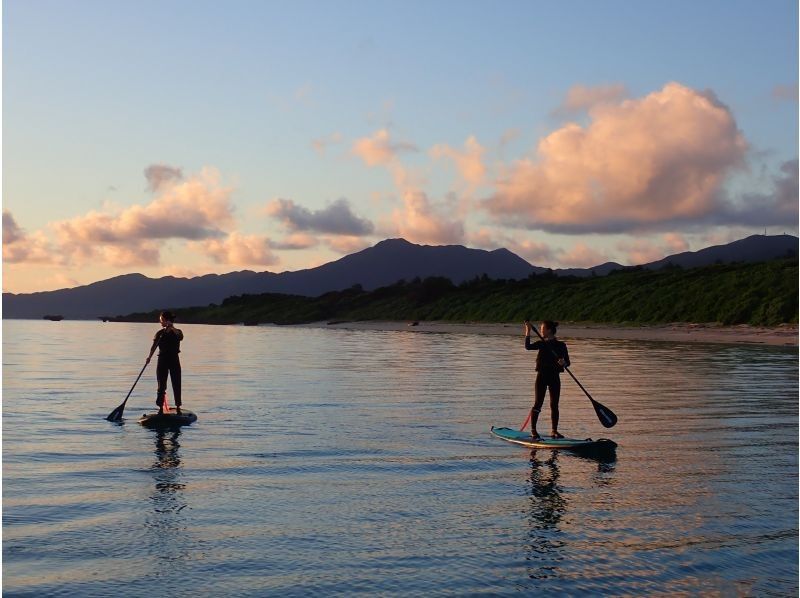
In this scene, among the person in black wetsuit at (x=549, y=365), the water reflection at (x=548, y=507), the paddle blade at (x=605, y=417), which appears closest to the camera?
the water reflection at (x=548, y=507)

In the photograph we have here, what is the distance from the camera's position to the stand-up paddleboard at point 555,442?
1609 cm

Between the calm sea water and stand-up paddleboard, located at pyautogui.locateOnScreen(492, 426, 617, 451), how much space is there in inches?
12.5

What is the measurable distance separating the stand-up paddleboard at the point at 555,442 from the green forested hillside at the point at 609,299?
59811 mm

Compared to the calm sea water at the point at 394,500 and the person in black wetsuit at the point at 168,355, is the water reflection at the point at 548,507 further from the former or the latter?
the person in black wetsuit at the point at 168,355

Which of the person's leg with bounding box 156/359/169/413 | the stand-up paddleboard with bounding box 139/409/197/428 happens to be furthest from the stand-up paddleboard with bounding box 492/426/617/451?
the person's leg with bounding box 156/359/169/413

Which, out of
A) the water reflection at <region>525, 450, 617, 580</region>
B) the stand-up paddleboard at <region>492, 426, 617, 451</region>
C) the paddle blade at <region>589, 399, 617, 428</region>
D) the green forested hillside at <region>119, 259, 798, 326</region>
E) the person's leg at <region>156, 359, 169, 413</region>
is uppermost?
the green forested hillside at <region>119, 259, 798, 326</region>

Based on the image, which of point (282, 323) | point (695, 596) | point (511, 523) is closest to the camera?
point (695, 596)

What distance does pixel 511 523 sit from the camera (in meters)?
11.0

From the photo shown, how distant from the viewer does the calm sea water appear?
Result: 29.4ft

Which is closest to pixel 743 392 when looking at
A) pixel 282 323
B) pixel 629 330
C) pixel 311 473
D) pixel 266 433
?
pixel 266 433

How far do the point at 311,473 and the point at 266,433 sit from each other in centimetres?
494

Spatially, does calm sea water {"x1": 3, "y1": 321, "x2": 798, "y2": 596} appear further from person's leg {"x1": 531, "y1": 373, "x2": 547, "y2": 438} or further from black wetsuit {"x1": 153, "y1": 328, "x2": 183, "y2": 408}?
black wetsuit {"x1": 153, "y1": 328, "x2": 183, "y2": 408}

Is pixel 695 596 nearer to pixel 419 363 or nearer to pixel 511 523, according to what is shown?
pixel 511 523

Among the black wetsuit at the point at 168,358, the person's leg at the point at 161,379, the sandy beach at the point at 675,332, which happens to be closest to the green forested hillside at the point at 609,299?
the sandy beach at the point at 675,332
